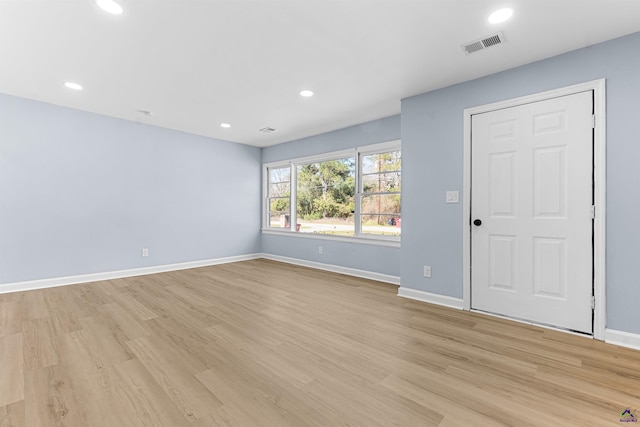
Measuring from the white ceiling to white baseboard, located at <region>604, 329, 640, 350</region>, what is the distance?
246 cm

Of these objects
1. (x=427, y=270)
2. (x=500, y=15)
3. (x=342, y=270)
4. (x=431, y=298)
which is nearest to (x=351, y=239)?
(x=342, y=270)

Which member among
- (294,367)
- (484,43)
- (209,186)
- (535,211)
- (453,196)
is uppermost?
(484,43)

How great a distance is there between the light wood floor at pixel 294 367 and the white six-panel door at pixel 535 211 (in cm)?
29

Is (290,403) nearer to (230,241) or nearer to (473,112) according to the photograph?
(473,112)

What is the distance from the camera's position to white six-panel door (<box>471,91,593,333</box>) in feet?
8.21

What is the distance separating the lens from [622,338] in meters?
2.29

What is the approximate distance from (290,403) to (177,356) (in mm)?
1033

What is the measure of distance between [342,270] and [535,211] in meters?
2.98

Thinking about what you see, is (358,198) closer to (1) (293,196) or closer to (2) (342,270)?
(2) (342,270)

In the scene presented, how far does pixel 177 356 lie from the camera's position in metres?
2.10

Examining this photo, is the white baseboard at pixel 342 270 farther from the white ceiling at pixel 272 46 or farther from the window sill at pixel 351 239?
the white ceiling at pixel 272 46

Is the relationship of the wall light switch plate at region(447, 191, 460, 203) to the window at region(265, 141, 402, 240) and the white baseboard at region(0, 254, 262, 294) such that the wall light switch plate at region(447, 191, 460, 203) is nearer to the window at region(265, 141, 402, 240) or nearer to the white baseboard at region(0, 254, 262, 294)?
the window at region(265, 141, 402, 240)

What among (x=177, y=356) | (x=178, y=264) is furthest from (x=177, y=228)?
(x=177, y=356)

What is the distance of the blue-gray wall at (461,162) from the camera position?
2.28 metres
